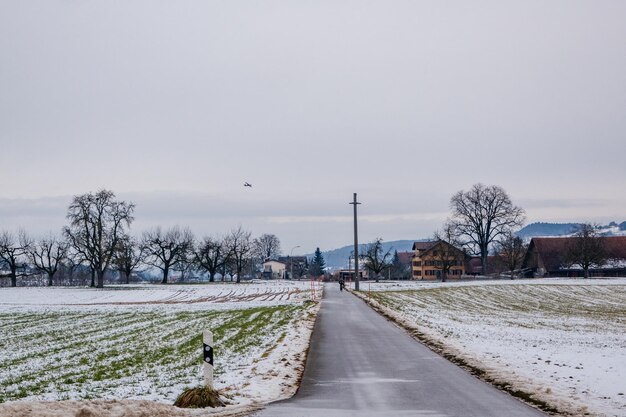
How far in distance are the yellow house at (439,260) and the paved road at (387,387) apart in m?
83.8

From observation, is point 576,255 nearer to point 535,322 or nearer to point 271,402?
point 535,322

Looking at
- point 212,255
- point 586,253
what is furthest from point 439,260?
point 212,255

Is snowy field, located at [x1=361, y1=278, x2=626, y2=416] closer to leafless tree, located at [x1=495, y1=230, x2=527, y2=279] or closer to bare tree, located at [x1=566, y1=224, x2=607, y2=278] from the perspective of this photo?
bare tree, located at [x1=566, y1=224, x2=607, y2=278]

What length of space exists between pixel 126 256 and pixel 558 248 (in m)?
73.2

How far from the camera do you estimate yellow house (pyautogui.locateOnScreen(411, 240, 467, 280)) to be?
10388cm

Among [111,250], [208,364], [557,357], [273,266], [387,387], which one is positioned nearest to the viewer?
[208,364]

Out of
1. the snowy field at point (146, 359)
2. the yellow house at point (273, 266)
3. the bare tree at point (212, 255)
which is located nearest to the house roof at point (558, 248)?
the bare tree at point (212, 255)

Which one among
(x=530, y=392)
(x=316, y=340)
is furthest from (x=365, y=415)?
(x=316, y=340)

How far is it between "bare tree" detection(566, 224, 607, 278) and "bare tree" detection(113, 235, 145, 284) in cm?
6748

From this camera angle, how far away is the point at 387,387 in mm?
12633

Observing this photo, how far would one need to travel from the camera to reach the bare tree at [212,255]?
123225 millimetres

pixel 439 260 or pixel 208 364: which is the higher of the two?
pixel 439 260

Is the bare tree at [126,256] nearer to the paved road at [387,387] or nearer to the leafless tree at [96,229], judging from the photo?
the leafless tree at [96,229]

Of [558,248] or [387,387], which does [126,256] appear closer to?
[558,248]
